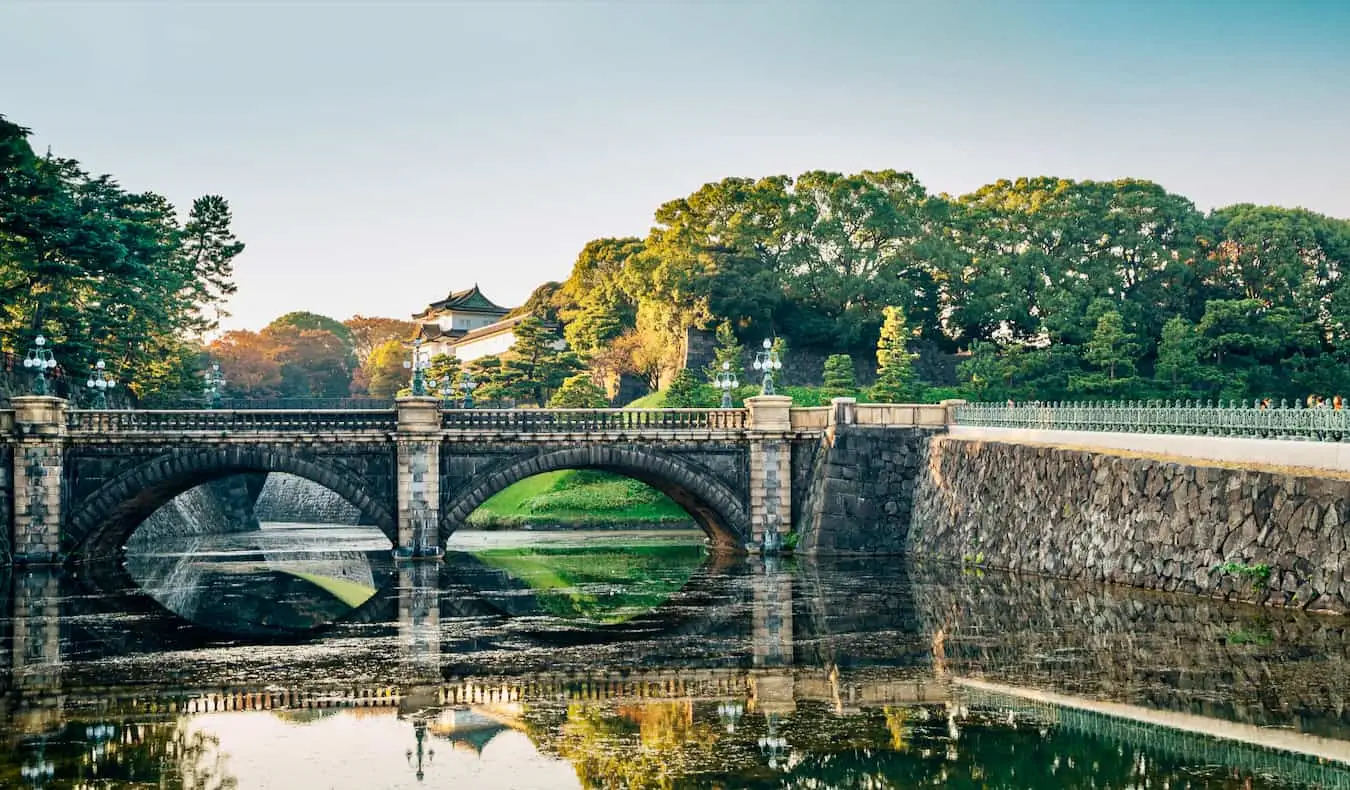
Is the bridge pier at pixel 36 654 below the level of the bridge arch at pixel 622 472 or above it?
below

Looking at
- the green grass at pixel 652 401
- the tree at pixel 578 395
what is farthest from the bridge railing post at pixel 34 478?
the green grass at pixel 652 401

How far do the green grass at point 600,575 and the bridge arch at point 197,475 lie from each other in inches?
219

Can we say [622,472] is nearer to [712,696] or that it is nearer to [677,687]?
[677,687]

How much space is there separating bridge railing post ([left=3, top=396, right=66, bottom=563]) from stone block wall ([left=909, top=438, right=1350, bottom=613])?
30.2m

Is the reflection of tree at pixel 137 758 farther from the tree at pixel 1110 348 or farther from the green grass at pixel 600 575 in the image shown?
the tree at pixel 1110 348

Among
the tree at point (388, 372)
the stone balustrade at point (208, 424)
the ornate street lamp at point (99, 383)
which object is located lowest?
the stone balustrade at point (208, 424)

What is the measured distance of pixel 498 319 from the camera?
138250 millimetres

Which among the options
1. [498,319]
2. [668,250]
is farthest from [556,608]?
[498,319]

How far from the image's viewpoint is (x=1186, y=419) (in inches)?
1583

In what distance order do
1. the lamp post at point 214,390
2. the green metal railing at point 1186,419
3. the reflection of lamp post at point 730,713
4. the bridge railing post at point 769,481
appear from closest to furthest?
the reflection of lamp post at point 730,713, the green metal railing at point 1186,419, the bridge railing post at point 769,481, the lamp post at point 214,390

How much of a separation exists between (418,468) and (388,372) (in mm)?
85606

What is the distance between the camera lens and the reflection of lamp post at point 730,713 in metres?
24.5

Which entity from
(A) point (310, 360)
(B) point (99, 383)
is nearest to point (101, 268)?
(B) point (99, 383)

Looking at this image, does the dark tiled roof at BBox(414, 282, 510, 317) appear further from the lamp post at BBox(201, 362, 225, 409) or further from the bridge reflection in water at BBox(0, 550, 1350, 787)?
the bridge reflection in water at BBox(0, 550, 1350, 787)
